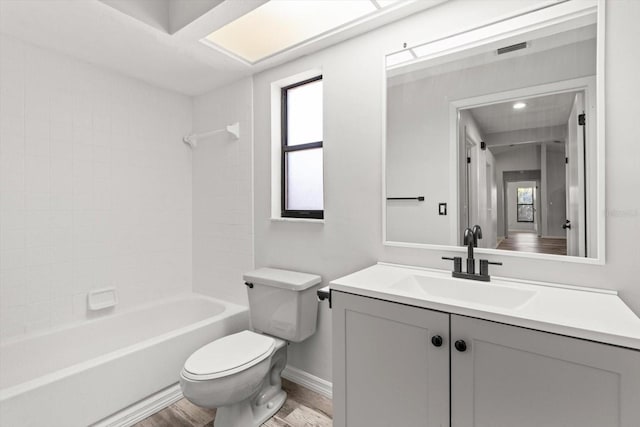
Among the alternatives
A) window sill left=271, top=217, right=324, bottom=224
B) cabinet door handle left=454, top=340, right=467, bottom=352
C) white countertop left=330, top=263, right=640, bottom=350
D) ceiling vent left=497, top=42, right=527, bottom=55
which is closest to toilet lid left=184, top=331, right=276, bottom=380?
white countertop left=330, top=263, right=640, bottom=350

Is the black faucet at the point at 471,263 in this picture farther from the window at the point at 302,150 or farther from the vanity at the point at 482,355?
the window at the point at 302,150

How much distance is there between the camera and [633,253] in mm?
1146

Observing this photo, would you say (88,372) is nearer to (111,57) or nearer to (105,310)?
(105,310)

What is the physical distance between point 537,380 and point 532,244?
0.65m

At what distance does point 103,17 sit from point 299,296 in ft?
6.24

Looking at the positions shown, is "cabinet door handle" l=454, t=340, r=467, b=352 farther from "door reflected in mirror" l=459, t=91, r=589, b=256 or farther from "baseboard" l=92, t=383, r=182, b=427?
"baseboard" l=92, t=383, r=182, b=427

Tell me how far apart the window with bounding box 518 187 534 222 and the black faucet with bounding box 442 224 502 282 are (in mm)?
186

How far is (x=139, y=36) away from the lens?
72.4 inches

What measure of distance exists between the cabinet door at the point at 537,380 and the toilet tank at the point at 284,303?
1.02 meters

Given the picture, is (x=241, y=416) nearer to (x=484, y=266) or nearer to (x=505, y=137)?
(x=484, y=266)

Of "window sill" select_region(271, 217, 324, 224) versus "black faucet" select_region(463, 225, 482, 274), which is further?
"window sill" select_region(271, 217, 324, 224)

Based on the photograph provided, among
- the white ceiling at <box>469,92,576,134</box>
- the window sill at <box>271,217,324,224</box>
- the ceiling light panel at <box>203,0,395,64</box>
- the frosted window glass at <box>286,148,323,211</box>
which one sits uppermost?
the ceiling light panel at <box>203,0,395,64</box>

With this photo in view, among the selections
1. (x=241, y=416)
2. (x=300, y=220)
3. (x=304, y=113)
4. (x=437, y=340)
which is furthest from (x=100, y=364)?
(x=304, y=113)

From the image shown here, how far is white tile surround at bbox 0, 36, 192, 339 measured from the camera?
1.90 metres
